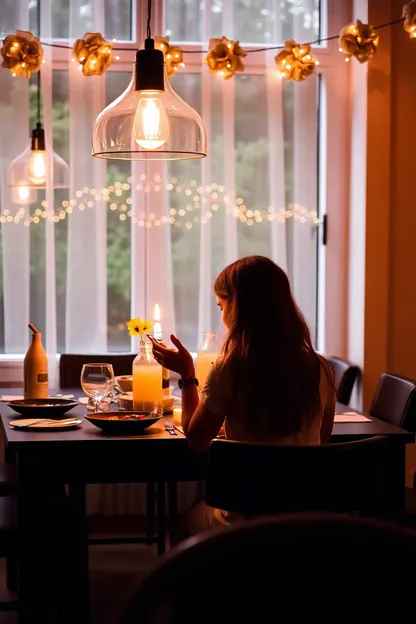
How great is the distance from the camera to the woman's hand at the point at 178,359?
8.05 feet

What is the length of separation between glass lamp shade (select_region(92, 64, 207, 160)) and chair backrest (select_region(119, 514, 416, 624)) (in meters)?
1.98

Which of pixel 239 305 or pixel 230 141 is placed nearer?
pixel 239 305

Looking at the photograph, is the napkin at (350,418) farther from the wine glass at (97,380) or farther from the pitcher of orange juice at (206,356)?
the wine glass at (97,380)

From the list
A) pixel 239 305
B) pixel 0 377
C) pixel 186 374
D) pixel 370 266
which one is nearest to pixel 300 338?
pixel 239 305

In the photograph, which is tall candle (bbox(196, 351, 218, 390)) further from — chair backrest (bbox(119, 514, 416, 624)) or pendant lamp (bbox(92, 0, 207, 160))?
chair backrest (bbox(119, 514, 416, 624))

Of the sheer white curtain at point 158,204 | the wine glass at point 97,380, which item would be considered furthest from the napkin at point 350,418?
the sheer white curtain at point 158,204

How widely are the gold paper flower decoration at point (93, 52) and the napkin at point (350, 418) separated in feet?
5.84

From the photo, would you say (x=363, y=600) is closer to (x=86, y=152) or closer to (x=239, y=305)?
(x=239, y=305)

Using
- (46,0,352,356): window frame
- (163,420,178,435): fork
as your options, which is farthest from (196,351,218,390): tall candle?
(46,0,352,356): window frame

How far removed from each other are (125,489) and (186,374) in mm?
1826

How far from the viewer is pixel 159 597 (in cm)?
72

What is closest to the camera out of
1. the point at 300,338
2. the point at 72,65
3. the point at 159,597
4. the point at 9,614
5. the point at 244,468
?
the point at 159,597

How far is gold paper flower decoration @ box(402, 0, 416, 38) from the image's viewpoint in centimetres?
374

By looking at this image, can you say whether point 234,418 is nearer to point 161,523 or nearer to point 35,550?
point 35,550
